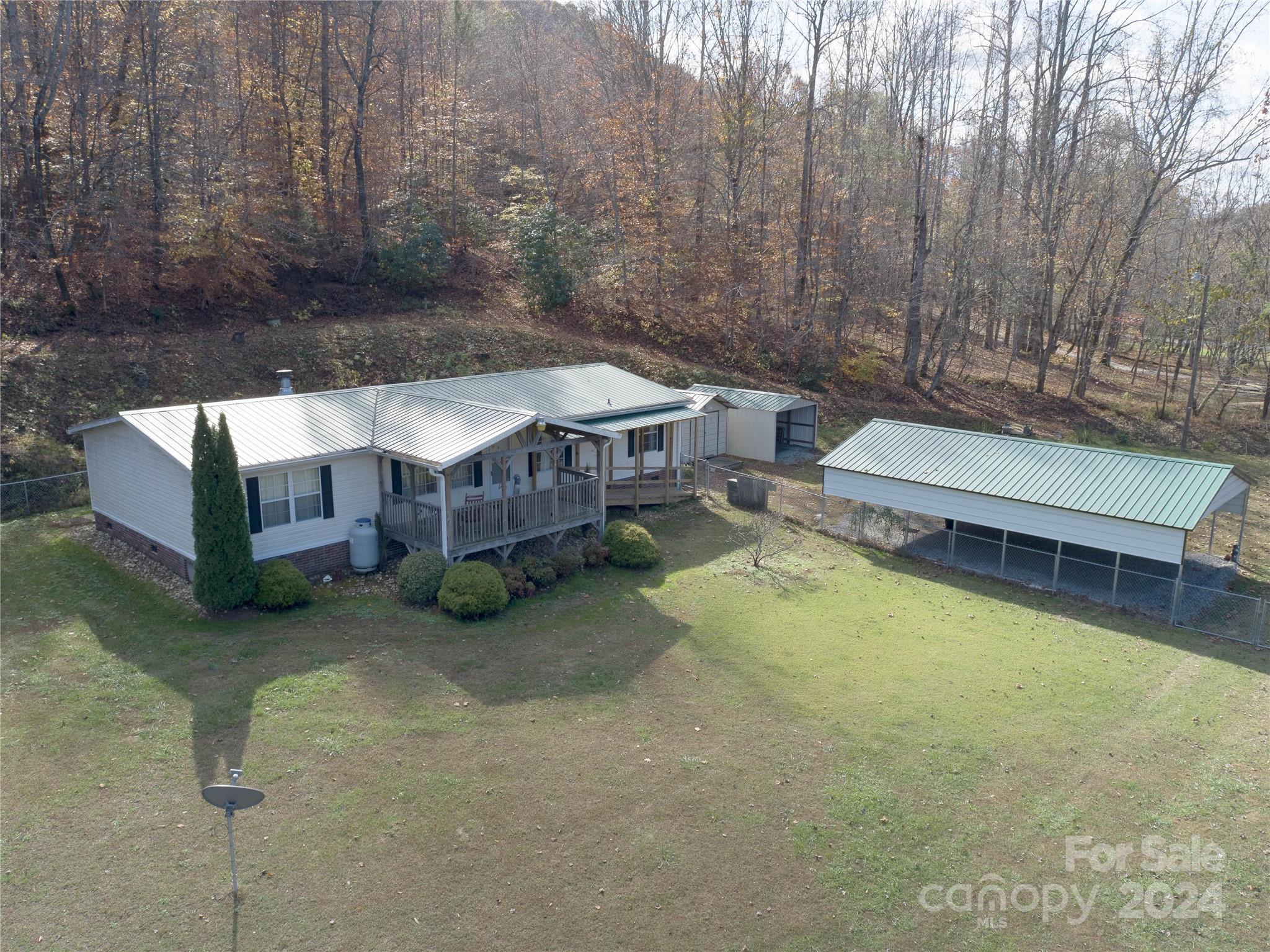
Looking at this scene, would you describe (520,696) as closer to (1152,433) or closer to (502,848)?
(502,848)

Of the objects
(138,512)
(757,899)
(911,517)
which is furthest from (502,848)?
(911,517)

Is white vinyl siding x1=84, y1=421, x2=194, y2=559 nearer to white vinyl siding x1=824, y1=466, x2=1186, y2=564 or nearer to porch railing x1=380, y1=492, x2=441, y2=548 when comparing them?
porch railing x1=380, y1=492, x2=441, y2=548

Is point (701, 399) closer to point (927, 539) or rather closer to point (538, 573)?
point (927, 539)

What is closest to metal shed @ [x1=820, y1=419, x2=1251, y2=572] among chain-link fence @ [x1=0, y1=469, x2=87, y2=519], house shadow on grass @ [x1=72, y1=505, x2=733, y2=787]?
house shadow on grass @ [x1=72, y1=505, x2=733, y2=787]

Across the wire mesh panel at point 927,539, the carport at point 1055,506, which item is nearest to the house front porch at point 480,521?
the carport at point 1055,506

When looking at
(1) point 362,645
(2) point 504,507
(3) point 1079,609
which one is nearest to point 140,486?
(1) point 362,645
